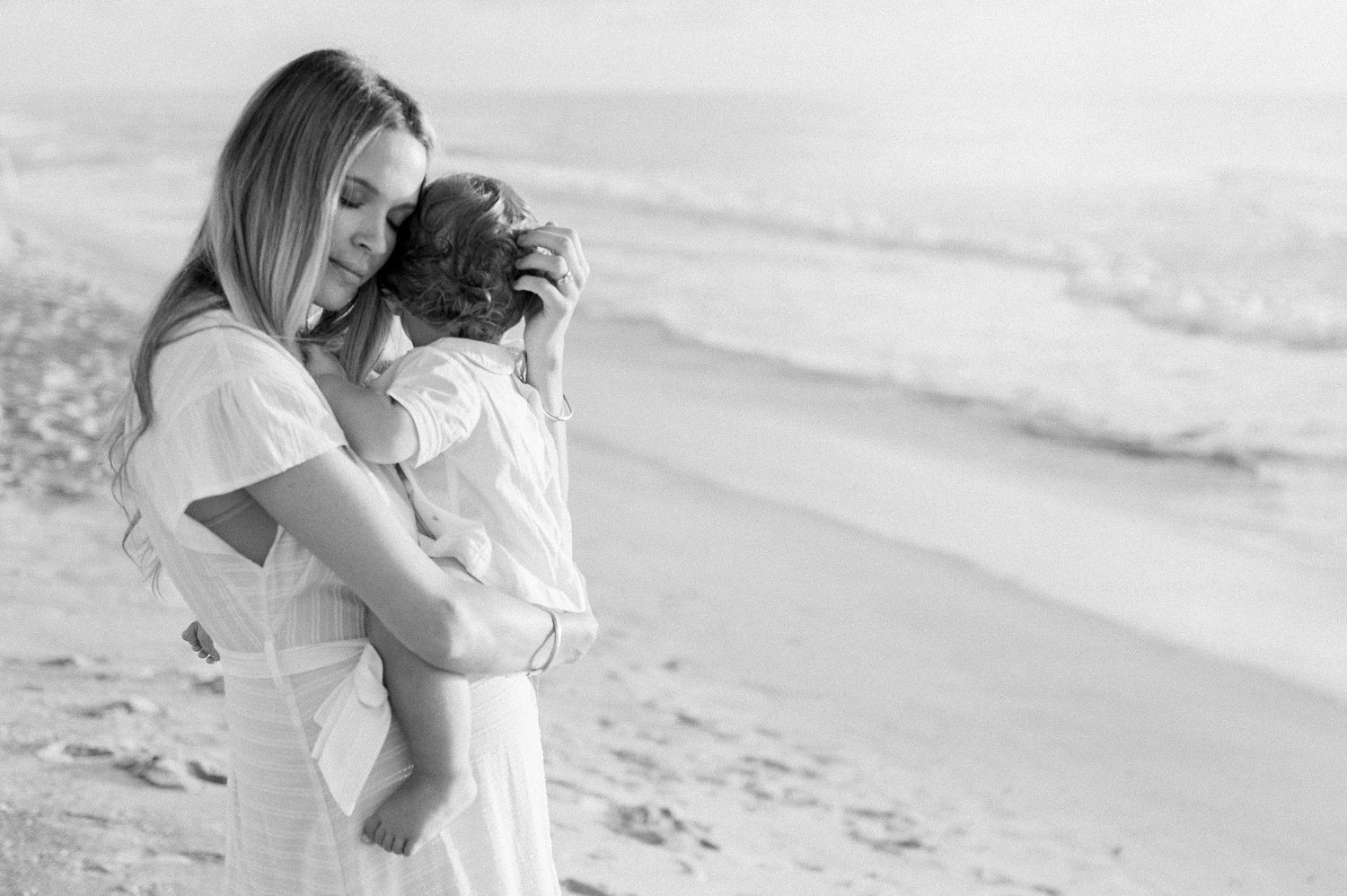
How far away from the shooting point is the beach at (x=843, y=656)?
3.65 m

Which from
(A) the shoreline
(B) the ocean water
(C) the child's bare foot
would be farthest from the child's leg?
(A) the shoreline

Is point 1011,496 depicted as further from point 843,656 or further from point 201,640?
point 201,640

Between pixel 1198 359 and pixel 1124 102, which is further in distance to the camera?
pixel 1124 102

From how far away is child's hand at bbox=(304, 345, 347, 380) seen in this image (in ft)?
6.53

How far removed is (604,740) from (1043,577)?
9.65 feet

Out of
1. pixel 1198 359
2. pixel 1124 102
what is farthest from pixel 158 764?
pixel 1124 102

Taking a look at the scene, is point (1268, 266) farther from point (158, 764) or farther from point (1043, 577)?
point (158, 764)

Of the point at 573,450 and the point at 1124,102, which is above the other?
the point at 1124,102

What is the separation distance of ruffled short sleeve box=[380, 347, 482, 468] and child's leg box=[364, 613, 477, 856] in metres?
0.26

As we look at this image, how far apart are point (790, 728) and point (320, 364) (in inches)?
121

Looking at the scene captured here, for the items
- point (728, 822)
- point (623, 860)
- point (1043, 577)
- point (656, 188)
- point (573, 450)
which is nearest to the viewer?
point (623, 860)

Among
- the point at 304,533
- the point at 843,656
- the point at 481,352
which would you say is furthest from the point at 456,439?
the point at 843,656

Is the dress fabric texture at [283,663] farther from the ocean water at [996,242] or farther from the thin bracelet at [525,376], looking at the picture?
the ocean water at [996,242]

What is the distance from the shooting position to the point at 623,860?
3461 mm
